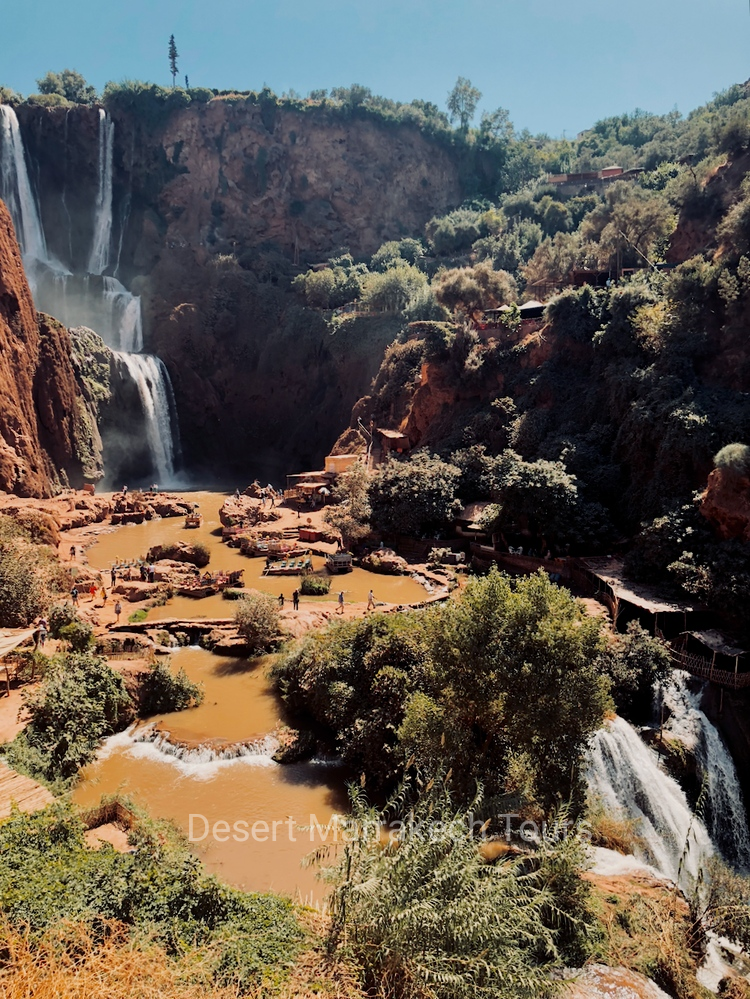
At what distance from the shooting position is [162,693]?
16938 mm

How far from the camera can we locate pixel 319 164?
221 ft

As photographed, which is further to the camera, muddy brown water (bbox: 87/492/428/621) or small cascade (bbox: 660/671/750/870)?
muddy brown water (bbox: 87/492/428/621)

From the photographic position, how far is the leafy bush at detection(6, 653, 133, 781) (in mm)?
13367

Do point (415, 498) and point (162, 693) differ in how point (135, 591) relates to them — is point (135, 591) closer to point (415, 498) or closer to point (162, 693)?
point (162, 693)

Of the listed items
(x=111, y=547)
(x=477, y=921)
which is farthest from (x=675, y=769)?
(x=111, y=547)

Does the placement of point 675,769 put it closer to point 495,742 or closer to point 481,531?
point 495,742

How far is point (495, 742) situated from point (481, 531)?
57.5 ft

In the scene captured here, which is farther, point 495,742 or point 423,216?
point 423,216

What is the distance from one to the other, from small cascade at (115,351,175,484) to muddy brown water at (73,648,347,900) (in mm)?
34130

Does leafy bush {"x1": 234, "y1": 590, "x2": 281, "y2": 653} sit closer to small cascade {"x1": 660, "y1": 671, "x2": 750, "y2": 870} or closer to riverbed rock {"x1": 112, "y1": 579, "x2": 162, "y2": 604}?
riverbed rock {"x1": 112, "y1": 579, "x2": 162, "y2": 604}

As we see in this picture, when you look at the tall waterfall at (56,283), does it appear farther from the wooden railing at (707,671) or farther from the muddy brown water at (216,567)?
the wooden railing at (707,671)

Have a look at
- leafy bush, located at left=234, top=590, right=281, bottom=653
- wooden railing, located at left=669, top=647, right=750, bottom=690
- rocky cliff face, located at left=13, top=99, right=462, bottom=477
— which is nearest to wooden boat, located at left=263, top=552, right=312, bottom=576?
leafy bush, located at left=234, top=590, right=281, bottom=653

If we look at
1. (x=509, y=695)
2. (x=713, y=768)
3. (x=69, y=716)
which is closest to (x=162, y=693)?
(x=69, y=716)

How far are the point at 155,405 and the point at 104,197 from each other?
2626 centimetres
